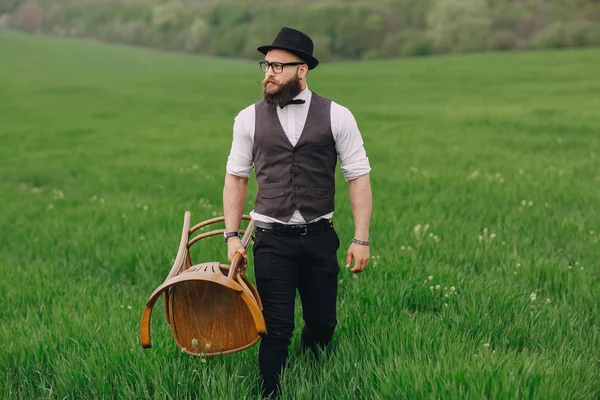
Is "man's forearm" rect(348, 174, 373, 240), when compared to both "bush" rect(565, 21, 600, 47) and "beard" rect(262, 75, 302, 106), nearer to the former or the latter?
"beard" rect(262, 75, 302, 106)

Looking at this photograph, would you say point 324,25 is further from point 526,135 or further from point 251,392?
point 251,392

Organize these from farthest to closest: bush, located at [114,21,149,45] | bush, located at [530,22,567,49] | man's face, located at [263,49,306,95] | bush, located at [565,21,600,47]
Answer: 1. bush, located at [114,21,149,45]
2. bush, located at [530,22,567,49]
3. bush, located at [565,21,600,47]
4. man's face, located at [263,49,306,95]

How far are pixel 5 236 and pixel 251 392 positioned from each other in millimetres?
5620

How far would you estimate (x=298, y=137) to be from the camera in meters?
3.79

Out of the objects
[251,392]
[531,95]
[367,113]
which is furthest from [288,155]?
[531,95]

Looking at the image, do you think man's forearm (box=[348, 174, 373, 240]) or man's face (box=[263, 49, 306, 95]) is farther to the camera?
man's forearm (box=[348, 174, 373, 240])

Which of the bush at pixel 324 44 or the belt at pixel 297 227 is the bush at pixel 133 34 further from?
the belt at pixel 297 227

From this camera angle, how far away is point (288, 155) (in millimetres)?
3768

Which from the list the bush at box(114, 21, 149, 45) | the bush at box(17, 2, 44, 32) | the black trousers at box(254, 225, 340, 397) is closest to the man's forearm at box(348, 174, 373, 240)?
the black trousers at box(254, 225, 340, 397)

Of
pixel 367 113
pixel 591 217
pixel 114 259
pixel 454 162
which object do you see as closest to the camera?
pixel 114 259

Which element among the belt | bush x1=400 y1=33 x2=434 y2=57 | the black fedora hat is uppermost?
bush x1=400 y1=33 x2=434 y2=57

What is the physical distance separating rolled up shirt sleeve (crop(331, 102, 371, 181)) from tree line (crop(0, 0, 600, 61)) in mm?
64697

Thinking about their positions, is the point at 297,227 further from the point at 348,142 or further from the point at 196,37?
the point at 196,37

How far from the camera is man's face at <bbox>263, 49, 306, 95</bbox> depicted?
379 centimetres
